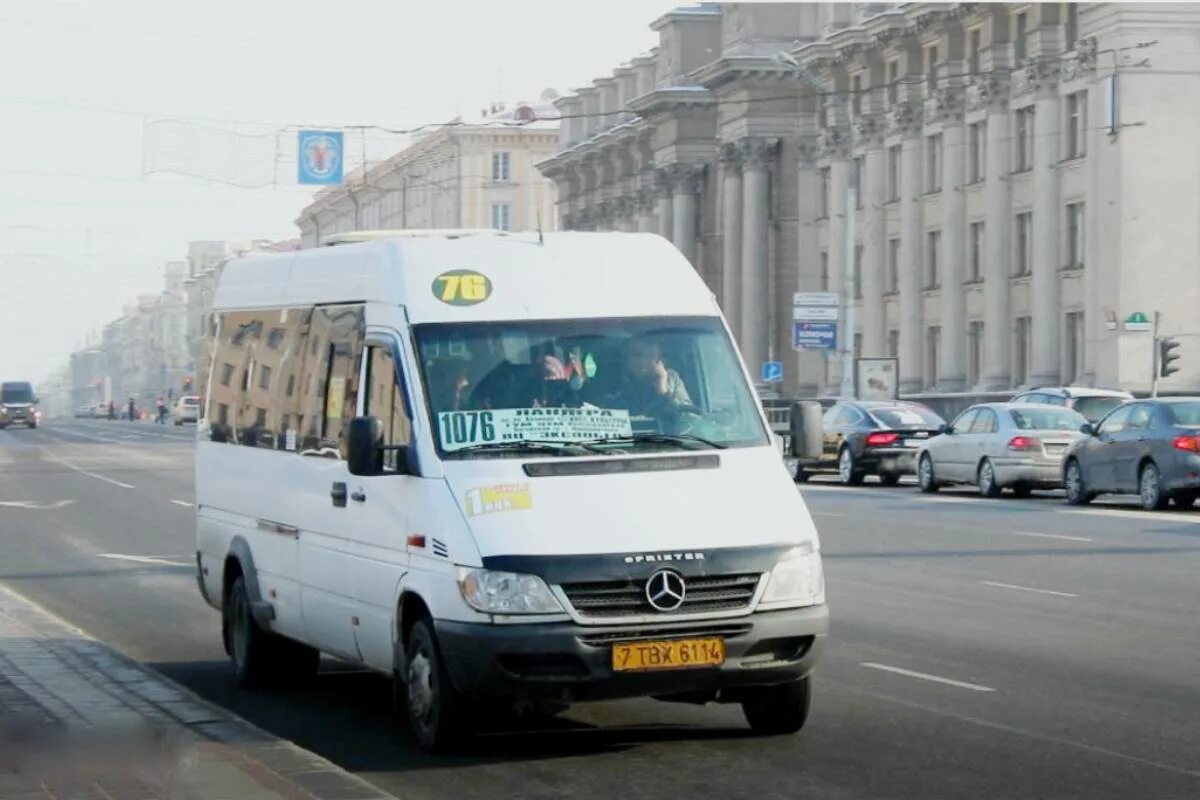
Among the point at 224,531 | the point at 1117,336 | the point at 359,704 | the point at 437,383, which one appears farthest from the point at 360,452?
the point at 1117,336

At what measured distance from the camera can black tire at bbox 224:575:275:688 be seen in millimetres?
14070

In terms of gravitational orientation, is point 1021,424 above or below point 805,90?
below

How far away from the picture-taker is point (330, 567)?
12.5 metres

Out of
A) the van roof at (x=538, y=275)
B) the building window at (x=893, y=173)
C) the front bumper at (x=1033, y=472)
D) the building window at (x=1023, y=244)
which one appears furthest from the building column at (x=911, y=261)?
the van roof at (x=538, y=275)

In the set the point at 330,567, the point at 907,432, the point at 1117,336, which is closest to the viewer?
the point at 330,567

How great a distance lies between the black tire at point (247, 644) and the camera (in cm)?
1407

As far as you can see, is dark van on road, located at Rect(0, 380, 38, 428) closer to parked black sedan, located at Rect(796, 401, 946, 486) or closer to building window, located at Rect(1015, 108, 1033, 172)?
building window, located at Rect(1015, 108, 1033, 172)

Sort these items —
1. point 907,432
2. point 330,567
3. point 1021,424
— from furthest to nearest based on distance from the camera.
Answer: point 907,432
point 1021,424
point 330,567

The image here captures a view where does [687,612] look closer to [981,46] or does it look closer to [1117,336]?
[1117,336]

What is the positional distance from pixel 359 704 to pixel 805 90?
7675 centimetres

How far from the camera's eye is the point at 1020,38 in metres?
67.6

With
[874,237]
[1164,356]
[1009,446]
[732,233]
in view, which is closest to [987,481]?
[1009,446]

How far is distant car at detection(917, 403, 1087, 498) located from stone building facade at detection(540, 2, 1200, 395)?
19.4 m

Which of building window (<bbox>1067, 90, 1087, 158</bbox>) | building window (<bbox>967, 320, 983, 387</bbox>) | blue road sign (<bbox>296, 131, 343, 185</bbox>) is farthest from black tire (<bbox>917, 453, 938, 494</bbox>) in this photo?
building window (<bbox>967, 320, 983, 387</bbox>)
